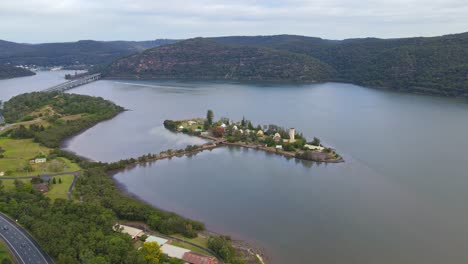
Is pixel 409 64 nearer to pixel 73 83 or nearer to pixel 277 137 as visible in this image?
pixel 277 137

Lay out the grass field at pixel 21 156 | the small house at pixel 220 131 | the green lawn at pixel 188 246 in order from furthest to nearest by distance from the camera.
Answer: the small house at pixel 220 131
the grass field at pixel 21 156
the green lawn at pixel 188 246

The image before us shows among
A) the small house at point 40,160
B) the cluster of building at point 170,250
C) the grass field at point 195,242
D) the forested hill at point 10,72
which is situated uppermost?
the forested hill at point 10,72

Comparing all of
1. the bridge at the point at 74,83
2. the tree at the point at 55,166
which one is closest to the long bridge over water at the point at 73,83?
the bridge at the point at 74,83

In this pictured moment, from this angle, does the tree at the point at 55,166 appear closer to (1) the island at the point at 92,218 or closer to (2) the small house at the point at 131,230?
(1) the island at the point at 92,218

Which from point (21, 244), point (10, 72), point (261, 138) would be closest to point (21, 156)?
point (21, 244)

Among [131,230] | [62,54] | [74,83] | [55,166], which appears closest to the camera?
[131,230]

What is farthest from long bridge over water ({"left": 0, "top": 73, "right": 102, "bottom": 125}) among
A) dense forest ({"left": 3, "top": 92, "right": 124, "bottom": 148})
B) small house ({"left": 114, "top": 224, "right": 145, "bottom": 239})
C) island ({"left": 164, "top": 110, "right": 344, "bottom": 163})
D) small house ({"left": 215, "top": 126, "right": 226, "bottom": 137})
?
small house ({"left": 114, "top": 224, "right": 145, "bottom": 239})
